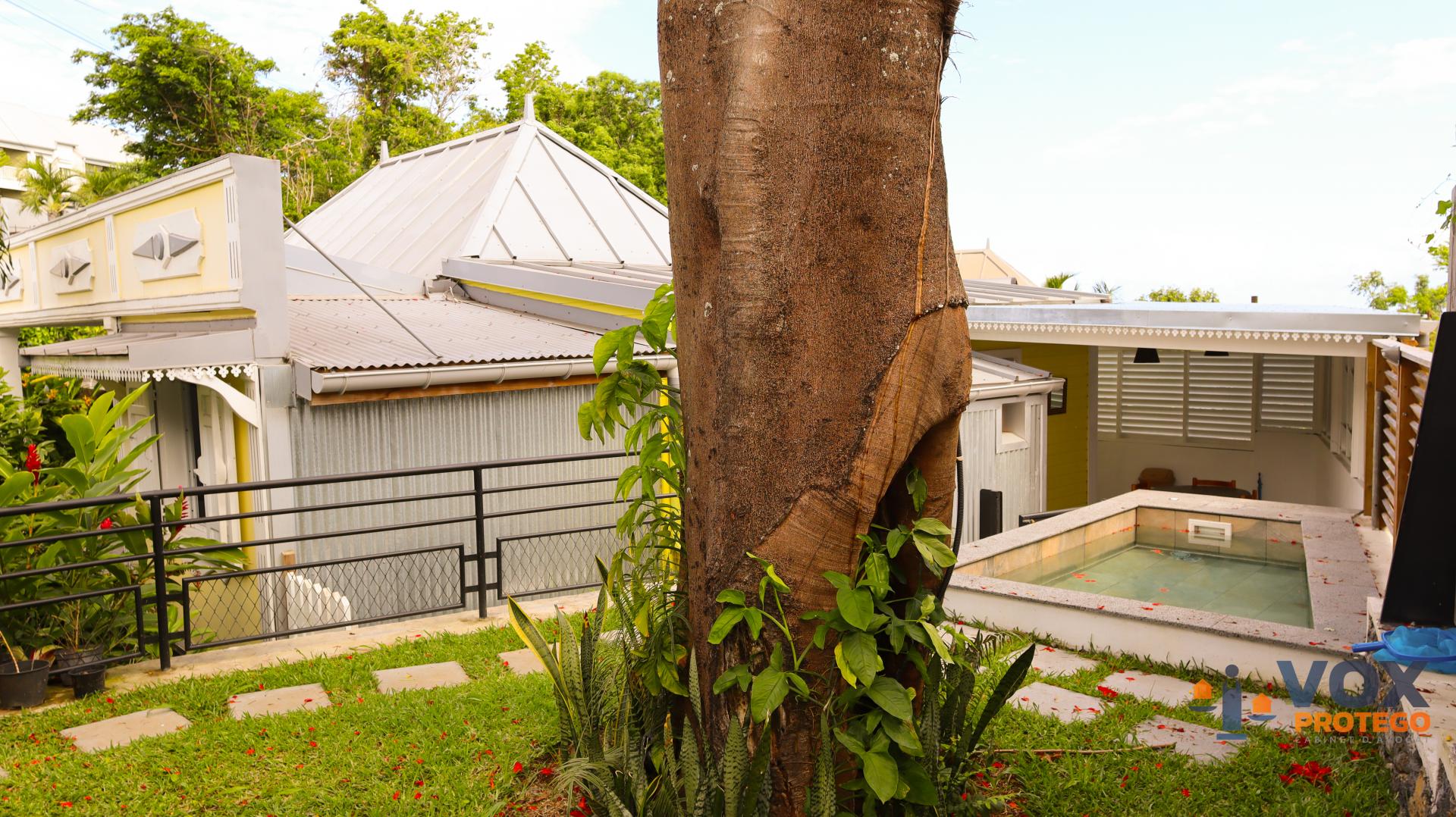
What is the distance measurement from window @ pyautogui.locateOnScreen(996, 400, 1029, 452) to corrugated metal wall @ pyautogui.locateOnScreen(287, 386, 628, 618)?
183 inches

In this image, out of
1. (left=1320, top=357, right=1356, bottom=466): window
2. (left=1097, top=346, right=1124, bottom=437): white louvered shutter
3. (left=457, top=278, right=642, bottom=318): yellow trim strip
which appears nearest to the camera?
(left=457, top=278, right=642, bottom=318): yellow trim strip

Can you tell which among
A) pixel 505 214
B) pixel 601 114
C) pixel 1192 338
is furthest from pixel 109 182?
pixel 1192 338

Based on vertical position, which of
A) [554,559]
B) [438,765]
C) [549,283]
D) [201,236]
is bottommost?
[554,559]

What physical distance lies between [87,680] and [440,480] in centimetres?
343

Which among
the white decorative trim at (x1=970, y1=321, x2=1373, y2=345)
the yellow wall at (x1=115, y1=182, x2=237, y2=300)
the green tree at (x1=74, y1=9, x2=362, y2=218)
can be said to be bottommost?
the white decorative trim at (x1=970, y1=321, x2=1373, y2=345)

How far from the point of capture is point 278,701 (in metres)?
4.86

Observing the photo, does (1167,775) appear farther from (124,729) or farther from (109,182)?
(109,182)

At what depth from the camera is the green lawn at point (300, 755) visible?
141 inches

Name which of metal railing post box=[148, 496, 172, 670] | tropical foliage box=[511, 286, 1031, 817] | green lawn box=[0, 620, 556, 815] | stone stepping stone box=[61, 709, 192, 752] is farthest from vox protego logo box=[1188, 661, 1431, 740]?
metal railing post box=[148, 496, 172, 670]

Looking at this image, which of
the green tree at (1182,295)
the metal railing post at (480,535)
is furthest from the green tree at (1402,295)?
the metal railing post at (480,535)

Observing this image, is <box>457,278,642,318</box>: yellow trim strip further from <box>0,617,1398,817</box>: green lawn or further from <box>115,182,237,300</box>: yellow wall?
<box>0,617,1398,817</box>: green lawn

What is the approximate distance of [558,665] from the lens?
3.72 m

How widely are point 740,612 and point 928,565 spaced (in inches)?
22.4

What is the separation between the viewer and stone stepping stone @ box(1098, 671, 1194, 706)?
15.4 ft
